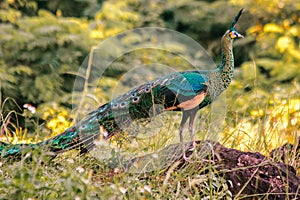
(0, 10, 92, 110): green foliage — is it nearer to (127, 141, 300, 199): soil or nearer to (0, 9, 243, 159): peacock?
(0, 9, 243, 159): peacock

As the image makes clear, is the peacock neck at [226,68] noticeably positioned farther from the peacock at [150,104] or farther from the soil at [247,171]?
the soil at [247,171]

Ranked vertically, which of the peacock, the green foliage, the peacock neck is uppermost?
the peacock neck

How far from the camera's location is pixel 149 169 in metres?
3.66

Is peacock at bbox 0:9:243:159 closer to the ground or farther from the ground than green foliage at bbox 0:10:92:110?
farther from the ground

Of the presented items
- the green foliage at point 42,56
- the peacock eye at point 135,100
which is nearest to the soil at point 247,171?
the peacock eye at point 135,100

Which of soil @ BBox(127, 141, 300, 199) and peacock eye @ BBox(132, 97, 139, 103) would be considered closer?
soil @ BBox(127, 141, 300, 199)

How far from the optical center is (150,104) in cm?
385

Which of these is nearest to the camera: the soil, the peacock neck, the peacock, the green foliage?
the soil

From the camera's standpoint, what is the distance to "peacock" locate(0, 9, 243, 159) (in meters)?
3.80

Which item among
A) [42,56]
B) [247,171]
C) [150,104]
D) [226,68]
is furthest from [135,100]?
[42,56]

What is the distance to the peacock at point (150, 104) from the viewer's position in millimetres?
3803

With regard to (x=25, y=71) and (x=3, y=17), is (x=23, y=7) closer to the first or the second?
(x=3, y=17)

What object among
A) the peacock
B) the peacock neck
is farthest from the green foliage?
the peacock neck

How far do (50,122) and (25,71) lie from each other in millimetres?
1939
